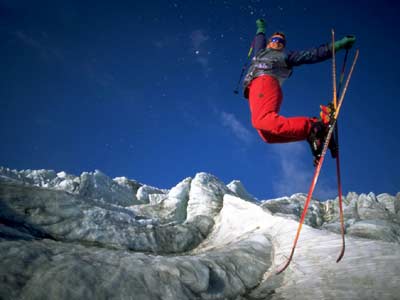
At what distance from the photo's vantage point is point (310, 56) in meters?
7.35

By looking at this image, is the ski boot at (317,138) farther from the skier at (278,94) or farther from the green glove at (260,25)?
the green glove at (260,25)

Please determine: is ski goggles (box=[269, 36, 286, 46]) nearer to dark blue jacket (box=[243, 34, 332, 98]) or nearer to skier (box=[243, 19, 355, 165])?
skier (box=[243, 19, 355, 165])

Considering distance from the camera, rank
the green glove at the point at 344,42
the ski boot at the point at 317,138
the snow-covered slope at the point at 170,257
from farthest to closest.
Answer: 1. the green glove at the point at 344,42
2. the ski boot at the point at 317,138
3. the snow-covered slope at the point at 170,257

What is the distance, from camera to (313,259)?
6.29 m

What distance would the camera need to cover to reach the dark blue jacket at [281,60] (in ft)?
23.9

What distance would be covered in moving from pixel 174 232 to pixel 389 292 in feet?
21.7

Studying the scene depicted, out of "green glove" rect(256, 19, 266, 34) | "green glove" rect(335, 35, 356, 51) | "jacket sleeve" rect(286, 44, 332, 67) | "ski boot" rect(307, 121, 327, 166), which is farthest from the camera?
"green glove" rect(256, 19, 266, 34)

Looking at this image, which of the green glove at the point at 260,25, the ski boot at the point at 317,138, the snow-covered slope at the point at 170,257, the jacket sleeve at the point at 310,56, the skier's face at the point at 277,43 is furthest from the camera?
the green glove at the point at 260,25

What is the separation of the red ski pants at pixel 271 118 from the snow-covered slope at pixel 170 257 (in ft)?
9.94

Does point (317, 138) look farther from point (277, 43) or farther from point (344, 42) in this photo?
point (277, 43)

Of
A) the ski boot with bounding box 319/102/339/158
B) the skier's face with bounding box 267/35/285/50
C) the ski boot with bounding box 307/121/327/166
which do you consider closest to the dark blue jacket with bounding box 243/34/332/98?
the skier's face with bounding box 267/35/285/50

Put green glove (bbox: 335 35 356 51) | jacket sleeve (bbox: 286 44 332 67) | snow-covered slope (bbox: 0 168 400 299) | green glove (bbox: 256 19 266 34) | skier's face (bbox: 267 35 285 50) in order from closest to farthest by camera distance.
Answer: snow-covered slope (bbox: 0 168 400 299) < green glove (bbox: 335 35 356 51) < jacket sleeve (bbox: 286 44 332 67) < skier's face (bbox: 267 35 285 50) < green glove (bbox: 256 19 266 34)

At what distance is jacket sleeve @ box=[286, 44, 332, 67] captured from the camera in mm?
7238

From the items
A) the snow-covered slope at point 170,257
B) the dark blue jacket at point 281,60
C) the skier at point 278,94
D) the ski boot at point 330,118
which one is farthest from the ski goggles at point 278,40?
the snow-covered slope at point 170,257
